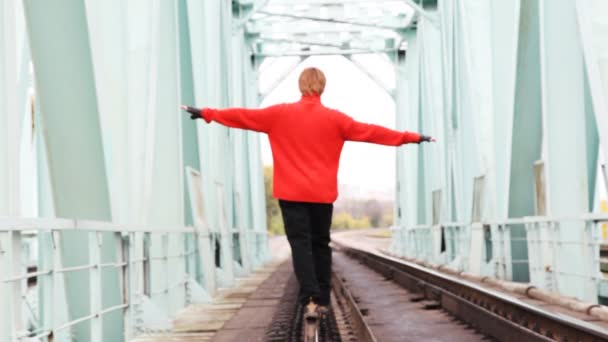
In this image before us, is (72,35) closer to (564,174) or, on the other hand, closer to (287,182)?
(287,182)

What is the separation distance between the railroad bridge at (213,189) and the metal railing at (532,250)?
0.03 meters

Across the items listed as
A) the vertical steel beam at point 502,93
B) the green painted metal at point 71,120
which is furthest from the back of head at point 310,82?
the vertical steel beam at point 502,93

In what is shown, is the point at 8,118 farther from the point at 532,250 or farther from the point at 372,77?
the point at 372,77

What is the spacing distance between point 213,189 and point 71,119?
934cm

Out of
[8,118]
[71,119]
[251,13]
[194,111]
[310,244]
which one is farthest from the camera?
[251,13]

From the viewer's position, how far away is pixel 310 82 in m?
4.98

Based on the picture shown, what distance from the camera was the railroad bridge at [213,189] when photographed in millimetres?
6410

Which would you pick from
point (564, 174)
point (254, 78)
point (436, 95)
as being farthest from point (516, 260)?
point (254, 78)

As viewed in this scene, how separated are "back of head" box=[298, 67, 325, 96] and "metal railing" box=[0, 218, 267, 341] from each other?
1466mm

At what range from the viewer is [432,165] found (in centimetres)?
2730

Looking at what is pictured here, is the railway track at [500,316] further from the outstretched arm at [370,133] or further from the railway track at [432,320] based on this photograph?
the outstretched arm at [370,133]

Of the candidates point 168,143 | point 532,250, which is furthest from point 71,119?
point 532,250

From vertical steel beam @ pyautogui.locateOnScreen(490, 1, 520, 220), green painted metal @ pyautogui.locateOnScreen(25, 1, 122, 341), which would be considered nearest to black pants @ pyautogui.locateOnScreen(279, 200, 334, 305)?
green painted metal @ pyautogui.locateOnScreen(25, 1, 122, 341)

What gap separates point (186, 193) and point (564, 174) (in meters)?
5.80
